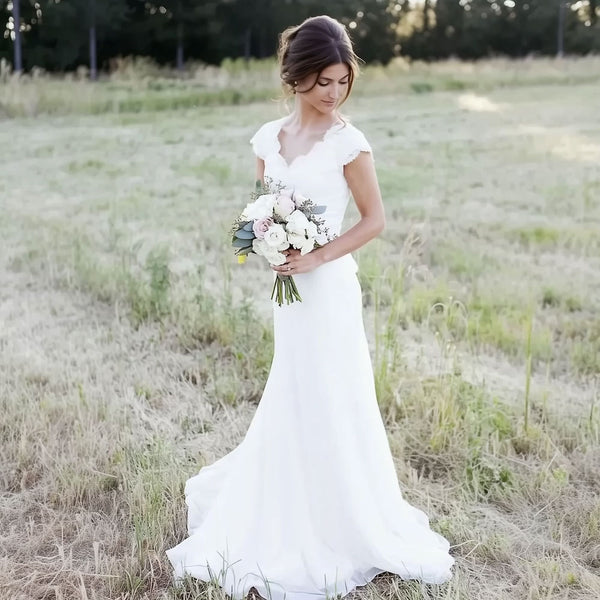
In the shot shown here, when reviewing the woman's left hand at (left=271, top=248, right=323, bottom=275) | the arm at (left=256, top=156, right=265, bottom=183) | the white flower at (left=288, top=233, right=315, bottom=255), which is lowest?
the woman's left hand at (left=271, top=248, right=323, bottom=275)

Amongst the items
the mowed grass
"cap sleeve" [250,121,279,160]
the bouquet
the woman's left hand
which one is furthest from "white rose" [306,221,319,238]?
the mowed grass

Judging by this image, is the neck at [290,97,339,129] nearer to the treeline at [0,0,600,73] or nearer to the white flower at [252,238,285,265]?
the white flower at [252,238,285,265]

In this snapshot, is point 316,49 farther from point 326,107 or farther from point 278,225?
point 278,225

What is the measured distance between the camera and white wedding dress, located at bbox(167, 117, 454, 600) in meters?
3.06

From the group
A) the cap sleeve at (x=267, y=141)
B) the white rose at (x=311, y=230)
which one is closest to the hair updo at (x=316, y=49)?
the cap sleeve at (x=267, y=141)

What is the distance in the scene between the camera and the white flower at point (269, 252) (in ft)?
9.05

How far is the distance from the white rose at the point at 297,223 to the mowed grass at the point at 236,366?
4.58ft

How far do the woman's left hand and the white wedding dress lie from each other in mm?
164

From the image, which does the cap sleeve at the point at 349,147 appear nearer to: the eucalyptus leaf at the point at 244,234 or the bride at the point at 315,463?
the bride at the point at 315,463

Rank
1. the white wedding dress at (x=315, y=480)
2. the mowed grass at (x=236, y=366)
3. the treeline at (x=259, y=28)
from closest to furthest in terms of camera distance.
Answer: the white wedding dress at (x=315, y=480), the mowed grass at (x=236, y=366), the treeline at (x=259, y=28)

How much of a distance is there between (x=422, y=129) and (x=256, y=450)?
13911mm

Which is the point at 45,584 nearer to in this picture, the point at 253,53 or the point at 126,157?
the point at 126,157

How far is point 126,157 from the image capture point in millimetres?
13031

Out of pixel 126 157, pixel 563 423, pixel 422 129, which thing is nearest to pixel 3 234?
pixel 126 157
